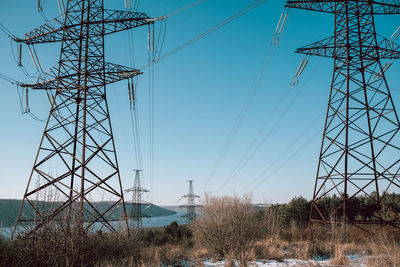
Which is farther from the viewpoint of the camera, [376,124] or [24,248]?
[376,124]

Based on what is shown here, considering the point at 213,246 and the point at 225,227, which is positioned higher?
the point at 225,227

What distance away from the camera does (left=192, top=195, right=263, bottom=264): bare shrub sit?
37.6 ft

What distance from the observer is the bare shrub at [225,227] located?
1145 centimetres

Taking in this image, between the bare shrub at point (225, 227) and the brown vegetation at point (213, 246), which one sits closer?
the brown vegetation at point (213, 246)

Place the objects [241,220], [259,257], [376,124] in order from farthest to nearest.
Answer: [376,124]
[241,220]
[259,257]

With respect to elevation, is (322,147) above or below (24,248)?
above

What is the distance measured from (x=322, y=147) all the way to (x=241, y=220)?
5982 mm

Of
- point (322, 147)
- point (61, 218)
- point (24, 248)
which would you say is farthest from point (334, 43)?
point (24, 248)

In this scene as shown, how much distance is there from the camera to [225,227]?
1174 cm

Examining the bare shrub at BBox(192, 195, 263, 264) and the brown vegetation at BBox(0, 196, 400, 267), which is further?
the bare shrub at BBox(192, 195, 263, 264)

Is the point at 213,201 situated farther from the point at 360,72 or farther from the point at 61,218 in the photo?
the point at 360,72

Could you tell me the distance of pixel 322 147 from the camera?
1375 centimetres

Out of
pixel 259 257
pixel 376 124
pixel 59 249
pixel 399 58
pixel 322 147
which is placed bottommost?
pixel 259 257

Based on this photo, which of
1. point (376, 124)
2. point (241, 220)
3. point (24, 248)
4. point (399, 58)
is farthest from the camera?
point (399, 58)
